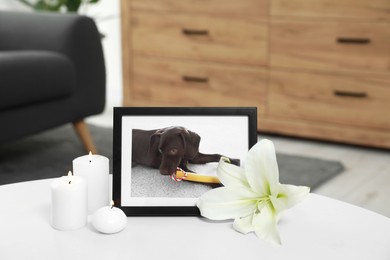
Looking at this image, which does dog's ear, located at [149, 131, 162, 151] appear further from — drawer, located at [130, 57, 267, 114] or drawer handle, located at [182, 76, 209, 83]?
drawer handle, located at [182, 76, 209, 83]

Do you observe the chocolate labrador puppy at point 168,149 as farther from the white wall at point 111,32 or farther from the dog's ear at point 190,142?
the white wall at point 111,32

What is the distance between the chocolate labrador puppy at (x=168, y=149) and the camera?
38.7 inches

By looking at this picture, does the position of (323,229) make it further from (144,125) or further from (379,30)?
(379,30)

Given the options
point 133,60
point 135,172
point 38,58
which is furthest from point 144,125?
point 133,60

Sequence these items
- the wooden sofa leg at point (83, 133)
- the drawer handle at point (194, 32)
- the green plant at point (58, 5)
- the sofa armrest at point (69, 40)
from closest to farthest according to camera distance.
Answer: the sofa armrest at point (69, 40), the wooden sofa leg at point (83, 133), the drawer handle at point (194, 32), the green plant at point (58, 5)

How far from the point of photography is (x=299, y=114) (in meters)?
2.66

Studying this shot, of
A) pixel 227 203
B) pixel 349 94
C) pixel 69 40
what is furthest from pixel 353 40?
pixel 227 203

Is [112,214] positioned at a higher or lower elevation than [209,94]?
higher

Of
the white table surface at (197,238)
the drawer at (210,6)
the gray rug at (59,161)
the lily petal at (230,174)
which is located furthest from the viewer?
the drawer at (210,6)

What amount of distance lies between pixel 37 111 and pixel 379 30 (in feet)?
4.23

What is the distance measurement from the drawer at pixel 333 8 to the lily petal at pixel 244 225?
167 centimetres

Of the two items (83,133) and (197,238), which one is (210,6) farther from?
(197,238)

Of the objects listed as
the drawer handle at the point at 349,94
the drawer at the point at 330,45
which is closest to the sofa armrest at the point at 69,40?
the drawer at the point at 330,45

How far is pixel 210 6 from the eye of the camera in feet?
9.07
